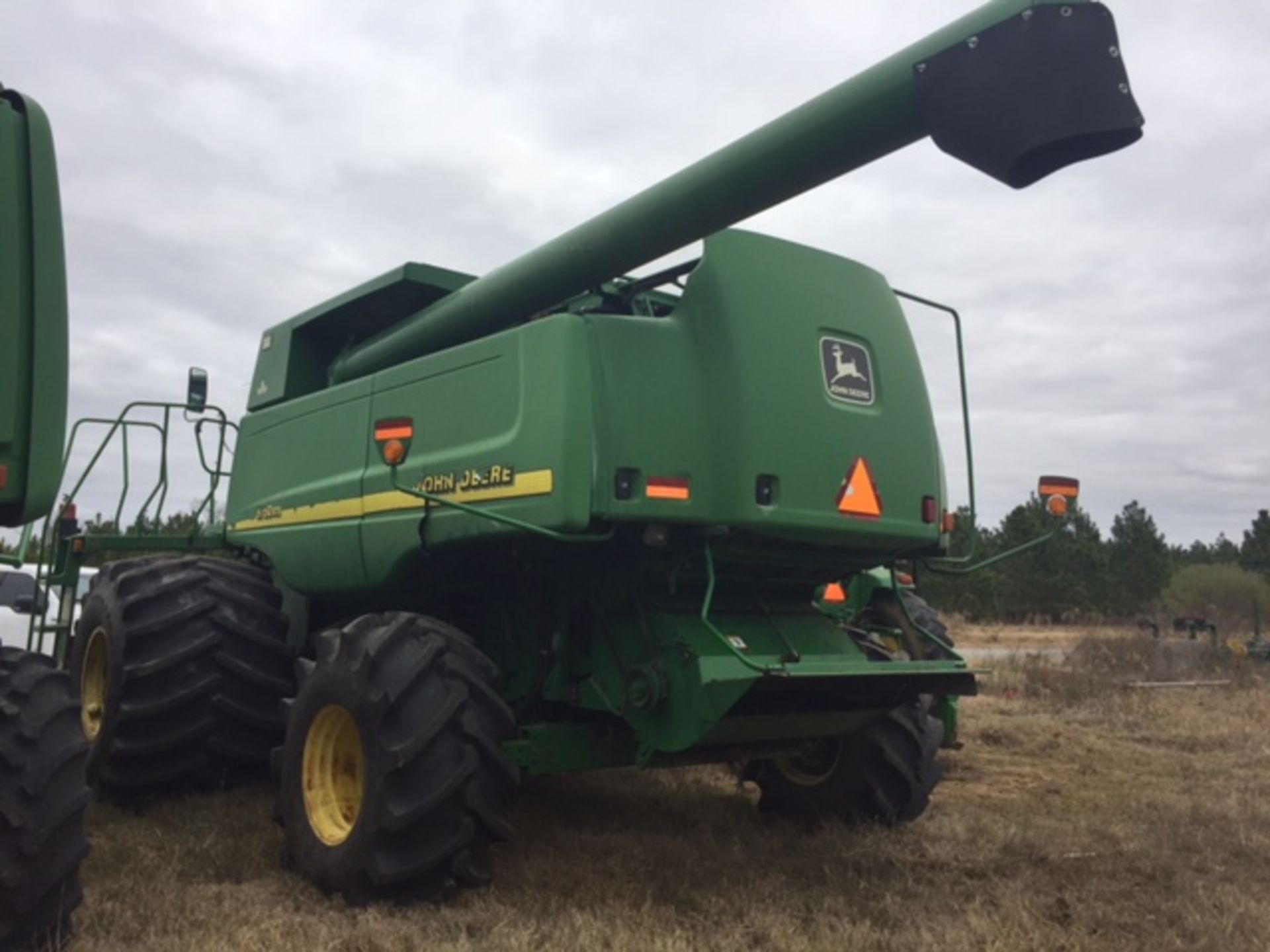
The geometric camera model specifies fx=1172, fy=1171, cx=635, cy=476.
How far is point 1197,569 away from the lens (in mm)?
52344

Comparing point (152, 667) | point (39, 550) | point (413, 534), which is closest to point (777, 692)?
point (413, 534)

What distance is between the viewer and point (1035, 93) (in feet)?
11.3

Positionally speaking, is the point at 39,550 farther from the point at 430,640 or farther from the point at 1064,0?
the point at 1064,0

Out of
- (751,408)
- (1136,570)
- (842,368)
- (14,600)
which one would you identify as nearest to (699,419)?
(751,408)

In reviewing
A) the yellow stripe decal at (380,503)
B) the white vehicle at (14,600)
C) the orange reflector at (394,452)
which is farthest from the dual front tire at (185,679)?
the white vehicle at (14,600)

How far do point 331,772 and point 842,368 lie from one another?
106 inches

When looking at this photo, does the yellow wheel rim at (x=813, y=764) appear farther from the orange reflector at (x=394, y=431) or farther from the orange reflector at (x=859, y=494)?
the orange reflector at (x=394, y=431)

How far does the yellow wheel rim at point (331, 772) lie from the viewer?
15.4ft

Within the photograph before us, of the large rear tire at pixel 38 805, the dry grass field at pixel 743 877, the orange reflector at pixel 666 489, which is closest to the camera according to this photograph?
the large rear tire at pixel 38 805

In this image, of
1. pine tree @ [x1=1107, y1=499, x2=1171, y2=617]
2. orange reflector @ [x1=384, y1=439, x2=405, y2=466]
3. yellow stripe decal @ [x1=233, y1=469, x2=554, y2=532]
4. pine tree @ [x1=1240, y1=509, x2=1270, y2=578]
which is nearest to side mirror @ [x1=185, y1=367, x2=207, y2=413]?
yellow stripe decal @ [x1=233, y1=469, x2=554, y2=532]

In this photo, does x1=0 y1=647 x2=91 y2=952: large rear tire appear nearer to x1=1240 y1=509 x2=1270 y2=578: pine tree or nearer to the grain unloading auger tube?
the grain unloading auger tube

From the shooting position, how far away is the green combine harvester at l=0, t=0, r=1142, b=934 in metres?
3.99

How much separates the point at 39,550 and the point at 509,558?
3.33 metres

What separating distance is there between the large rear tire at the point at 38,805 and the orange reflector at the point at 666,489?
2.07 metres
